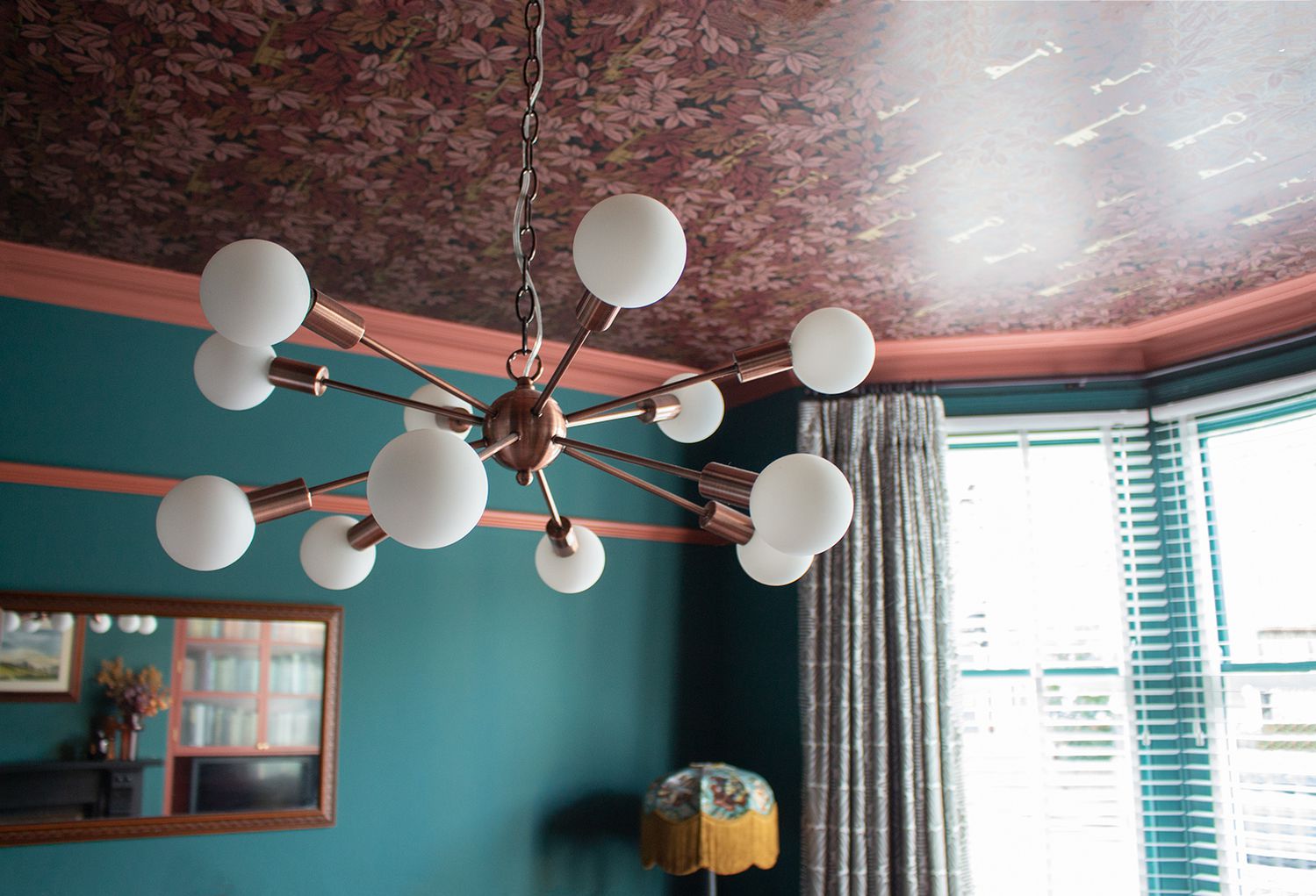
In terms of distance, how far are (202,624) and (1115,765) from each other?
2.97m

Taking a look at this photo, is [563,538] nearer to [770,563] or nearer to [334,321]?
[770,563]

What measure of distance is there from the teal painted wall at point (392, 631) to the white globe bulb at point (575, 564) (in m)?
1.73

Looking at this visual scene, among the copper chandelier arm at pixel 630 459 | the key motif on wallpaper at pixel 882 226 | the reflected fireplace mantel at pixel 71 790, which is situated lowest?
the reflected fireplace mantel at pixel 71 790

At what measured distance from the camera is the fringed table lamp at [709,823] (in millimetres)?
3338

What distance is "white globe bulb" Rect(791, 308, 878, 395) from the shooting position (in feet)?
5.17

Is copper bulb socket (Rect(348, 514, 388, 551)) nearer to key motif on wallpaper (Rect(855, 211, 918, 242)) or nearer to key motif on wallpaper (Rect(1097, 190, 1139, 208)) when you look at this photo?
key motif on wallpaper (Rect(855, 211, 918, 242))

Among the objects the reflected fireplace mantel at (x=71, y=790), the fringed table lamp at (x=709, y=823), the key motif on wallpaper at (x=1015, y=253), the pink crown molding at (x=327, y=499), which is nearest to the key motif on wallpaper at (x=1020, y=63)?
the key motif on wallpaper at (x=1015, y=253)

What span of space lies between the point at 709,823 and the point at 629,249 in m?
2.53

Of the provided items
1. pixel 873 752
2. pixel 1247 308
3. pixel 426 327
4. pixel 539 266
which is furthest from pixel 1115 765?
pixel 426 327

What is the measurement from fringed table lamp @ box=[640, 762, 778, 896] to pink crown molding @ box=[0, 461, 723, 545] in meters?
0.97

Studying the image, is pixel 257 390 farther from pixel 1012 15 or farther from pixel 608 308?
pixel 1012 15

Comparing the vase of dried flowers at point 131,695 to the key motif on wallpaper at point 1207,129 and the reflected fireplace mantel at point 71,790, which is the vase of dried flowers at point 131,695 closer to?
the reflected fireplace mantel at point 71,790

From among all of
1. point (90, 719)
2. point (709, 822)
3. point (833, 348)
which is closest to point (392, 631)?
point (90, 719)

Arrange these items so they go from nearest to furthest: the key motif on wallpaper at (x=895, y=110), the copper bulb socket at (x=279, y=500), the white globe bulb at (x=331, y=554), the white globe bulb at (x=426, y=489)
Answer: the white globe bulb at (x=426, y=489), the copper bulb socket at (x=279, y=500), the white globe bulb at (x=331, y=554), the key motif on wallpaper at (x=895, y=110)
